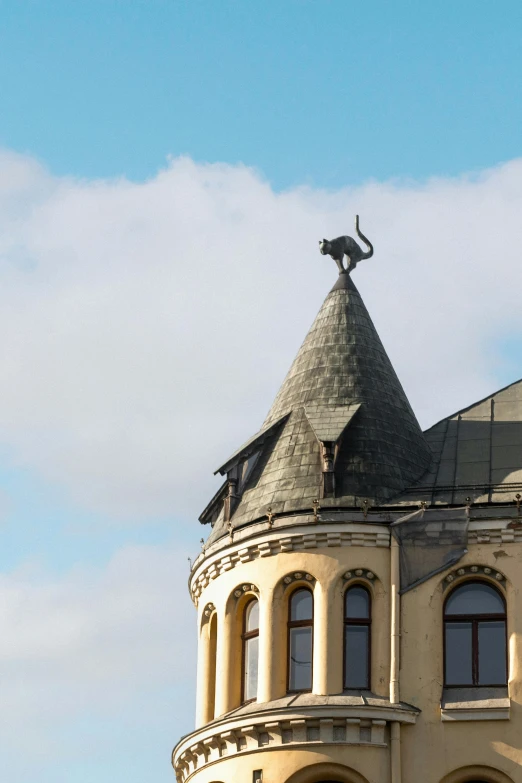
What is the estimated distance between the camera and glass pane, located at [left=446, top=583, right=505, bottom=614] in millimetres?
38156

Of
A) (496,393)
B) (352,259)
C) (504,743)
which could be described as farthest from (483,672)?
(352,259)

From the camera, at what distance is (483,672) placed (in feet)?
124

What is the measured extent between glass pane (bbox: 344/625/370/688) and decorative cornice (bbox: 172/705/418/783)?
39.8 inches

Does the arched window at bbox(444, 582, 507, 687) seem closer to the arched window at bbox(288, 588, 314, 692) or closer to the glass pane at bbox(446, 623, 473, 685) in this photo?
the glass pane at bbox(446, 623, 473, 685)

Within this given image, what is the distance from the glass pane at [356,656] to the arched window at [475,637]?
170cm

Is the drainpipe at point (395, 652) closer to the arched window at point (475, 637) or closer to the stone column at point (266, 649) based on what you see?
the arched window at point (475, 637)

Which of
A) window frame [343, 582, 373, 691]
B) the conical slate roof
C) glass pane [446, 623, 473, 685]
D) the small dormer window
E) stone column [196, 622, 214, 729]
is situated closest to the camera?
glass pane [446, 623, 473, 685]

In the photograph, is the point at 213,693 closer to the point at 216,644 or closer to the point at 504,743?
the point at 216,644

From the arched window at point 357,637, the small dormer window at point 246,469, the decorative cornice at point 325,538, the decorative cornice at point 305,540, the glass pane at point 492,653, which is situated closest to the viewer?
the glass pane at point 492,653

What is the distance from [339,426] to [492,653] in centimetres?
637

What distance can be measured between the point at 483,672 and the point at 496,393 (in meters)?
8.52

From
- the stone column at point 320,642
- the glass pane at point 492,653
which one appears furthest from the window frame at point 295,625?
the glass pane at point 492,653

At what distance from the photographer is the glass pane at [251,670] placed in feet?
129

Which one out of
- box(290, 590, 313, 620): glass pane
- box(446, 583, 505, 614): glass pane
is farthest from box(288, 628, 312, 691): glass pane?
box(446, 583, 505, 614): glass pane
